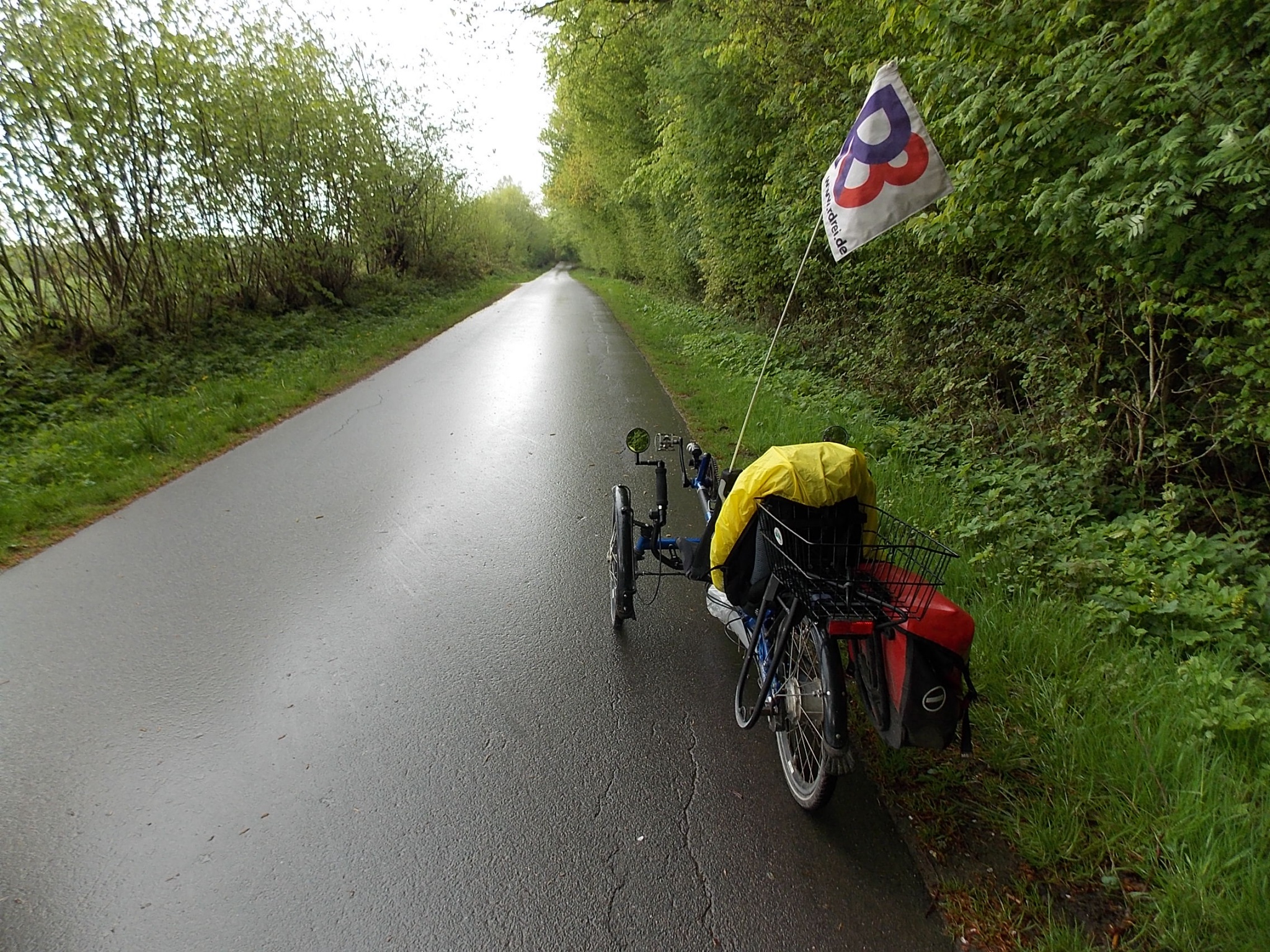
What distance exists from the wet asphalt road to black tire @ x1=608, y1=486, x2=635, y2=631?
0.66 feet

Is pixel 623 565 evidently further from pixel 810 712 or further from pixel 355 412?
pixel 355 412

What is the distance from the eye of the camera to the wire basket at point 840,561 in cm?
214

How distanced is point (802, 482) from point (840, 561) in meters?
0.36

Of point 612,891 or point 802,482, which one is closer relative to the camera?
point 612,891

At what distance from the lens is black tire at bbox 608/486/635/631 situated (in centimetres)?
333

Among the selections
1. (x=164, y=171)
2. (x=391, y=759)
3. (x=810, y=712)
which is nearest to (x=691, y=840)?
(x=810, y=712)

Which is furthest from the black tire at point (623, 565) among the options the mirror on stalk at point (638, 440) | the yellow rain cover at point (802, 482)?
the yellow rain cover at point (802, 482)

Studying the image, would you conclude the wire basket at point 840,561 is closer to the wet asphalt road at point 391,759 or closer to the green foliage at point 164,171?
the wet asphalt road at point 391,759

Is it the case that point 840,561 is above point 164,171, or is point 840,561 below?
below

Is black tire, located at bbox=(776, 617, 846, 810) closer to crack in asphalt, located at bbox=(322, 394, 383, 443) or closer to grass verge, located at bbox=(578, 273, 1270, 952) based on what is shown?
grass verge, located at bbox=(578, 273, 1270, 952)

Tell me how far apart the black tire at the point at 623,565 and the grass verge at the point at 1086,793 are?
1.29 m

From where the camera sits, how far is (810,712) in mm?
2213

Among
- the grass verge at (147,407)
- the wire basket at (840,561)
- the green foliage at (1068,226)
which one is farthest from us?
the grass verge at (147,407)

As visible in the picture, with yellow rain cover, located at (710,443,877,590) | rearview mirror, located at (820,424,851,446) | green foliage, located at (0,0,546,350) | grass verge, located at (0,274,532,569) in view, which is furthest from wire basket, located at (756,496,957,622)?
green foliage, located at (0,0,546,350)
